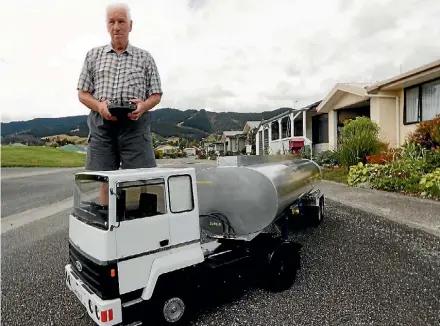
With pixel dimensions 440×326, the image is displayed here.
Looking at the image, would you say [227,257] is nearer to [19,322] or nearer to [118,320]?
[118,320]

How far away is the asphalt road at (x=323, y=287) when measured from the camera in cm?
273

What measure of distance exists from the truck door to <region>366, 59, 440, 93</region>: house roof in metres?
11.4

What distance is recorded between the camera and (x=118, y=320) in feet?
7.30

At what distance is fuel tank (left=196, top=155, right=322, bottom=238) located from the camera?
11.1ft

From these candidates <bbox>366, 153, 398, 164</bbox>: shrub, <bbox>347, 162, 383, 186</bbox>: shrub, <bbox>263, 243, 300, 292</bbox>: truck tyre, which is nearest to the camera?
<bbox>263, 243, 300, 292</bbox>: truck tyre

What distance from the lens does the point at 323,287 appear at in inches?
129

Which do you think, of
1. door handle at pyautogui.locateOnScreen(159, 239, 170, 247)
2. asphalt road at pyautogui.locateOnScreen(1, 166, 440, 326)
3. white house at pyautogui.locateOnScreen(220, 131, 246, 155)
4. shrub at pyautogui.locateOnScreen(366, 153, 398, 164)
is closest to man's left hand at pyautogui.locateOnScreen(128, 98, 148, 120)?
door handle at pyautogui.locateOnScreen(159, 239, 170, 247)

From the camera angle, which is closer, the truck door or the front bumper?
the front bumper

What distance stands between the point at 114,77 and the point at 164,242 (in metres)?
1.55

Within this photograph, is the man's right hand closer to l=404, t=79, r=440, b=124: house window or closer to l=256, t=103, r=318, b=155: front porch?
l=404, t=79, r=440, b=124: house window

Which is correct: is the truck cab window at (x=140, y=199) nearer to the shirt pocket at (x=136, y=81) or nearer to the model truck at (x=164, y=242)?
the model truck at (x=164, y=242)

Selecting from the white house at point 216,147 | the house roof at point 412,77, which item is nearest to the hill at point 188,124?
the white house at point 216,147

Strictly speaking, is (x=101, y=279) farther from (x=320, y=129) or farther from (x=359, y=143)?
(x=320, y=129)

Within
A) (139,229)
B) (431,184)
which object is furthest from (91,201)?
(431,184)
